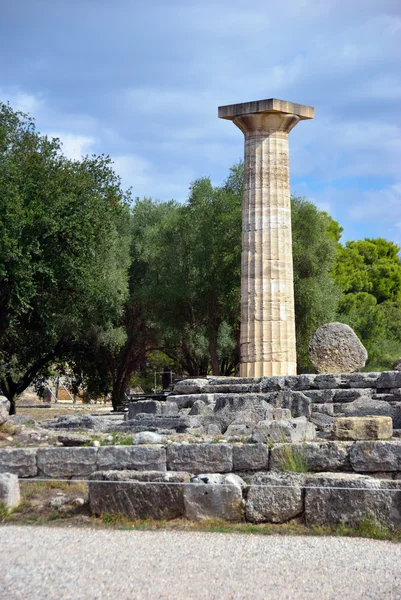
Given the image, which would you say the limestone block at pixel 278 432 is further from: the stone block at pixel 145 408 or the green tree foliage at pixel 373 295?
A: the green tree foliage at pixel 373 295

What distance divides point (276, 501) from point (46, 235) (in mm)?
17305

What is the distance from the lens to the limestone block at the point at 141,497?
7879 millimetres

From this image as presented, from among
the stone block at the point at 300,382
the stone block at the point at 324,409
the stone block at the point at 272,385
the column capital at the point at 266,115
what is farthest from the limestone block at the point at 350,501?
the column capital at the point at 266,115

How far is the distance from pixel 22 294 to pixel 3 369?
362 centimetres

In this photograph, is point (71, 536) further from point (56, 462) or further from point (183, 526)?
point (56, 462)

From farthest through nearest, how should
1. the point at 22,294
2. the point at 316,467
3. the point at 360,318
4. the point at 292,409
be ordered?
the point at 360,318 → the point at 22,294 → the point at 292,409 → the point at 316,467

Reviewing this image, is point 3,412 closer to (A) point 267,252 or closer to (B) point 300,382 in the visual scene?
(B) point 300,382

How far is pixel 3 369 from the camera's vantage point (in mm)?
26109

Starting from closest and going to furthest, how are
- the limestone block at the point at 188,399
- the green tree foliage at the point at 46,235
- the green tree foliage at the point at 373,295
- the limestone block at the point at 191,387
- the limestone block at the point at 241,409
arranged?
the limestone block at the point at 241,409
the limestone block at the point at 188,399
the limestone block at the point at 191,387
the green tree foliage at the point at 46,235
the green tree foliage at the point at 373,295

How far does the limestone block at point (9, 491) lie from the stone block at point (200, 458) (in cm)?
163

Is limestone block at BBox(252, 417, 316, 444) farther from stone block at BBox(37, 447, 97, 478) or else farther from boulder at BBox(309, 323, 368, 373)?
boulder at BBox(309, 323, 368, 373)

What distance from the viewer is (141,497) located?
7953 millimetres

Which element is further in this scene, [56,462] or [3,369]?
[3,369]

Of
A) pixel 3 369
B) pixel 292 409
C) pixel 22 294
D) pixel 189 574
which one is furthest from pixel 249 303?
pixel 189 574
